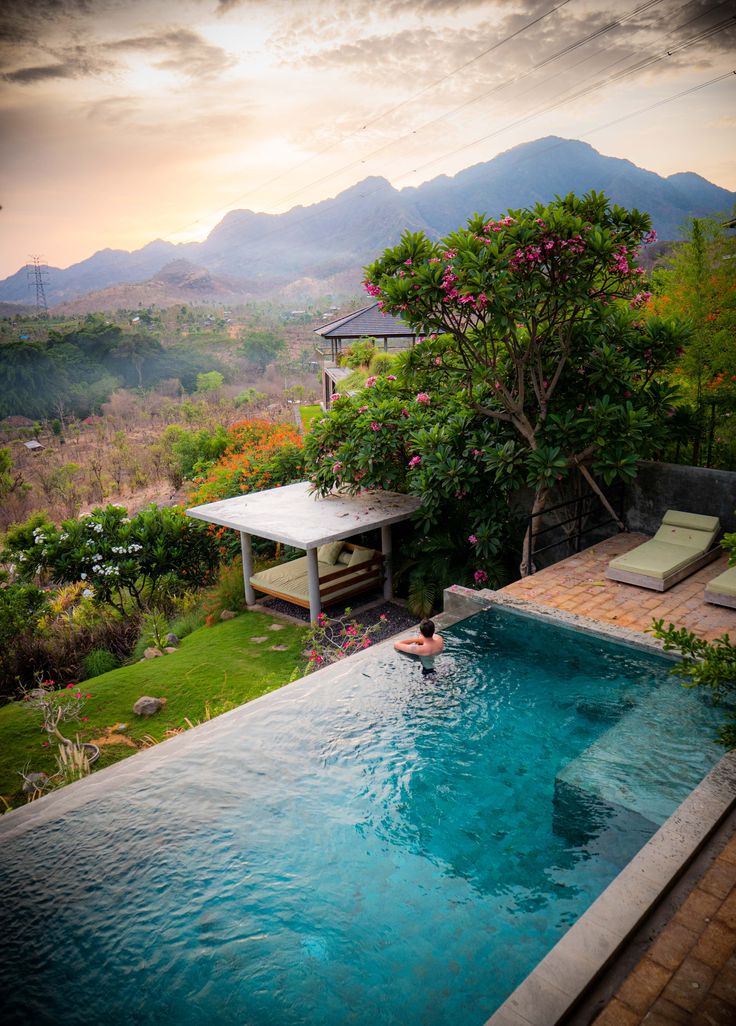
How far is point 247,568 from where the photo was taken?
10539mm

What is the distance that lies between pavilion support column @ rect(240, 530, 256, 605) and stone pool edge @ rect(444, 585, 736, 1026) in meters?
7.55

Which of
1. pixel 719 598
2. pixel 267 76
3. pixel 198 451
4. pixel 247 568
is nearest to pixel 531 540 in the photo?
pixel 719 598

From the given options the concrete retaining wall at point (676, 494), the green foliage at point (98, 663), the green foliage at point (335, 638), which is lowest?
the green foliage at point (98, 663)

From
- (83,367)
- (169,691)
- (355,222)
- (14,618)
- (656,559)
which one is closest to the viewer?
(656,559)

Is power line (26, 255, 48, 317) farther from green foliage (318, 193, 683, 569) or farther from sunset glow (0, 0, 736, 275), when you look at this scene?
green foliage (318, 193, 683, 569)

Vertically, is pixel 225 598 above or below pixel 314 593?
below

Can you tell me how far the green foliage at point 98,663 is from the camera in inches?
392

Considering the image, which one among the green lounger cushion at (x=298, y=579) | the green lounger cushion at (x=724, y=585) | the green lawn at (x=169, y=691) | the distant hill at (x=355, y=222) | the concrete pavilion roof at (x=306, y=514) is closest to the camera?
the green lounger cushion at (x=724, y=585)

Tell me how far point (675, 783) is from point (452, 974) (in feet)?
6.85

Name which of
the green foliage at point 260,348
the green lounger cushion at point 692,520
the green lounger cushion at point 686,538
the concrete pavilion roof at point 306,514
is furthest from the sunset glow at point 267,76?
the green foliage at point 260,348

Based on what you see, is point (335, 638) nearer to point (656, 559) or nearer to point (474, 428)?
point (474, 428)

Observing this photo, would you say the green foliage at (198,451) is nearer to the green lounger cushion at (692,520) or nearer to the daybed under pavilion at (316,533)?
the daybed under pavilion at (316,533)

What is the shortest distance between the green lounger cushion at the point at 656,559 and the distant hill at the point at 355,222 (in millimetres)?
78283

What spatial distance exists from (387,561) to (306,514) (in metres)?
1.53
